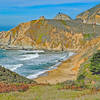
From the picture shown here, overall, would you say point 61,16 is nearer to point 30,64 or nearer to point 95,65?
point 30,64

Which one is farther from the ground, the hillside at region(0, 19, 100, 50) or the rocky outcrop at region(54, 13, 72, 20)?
the rocky outcrop at region(54, 13, 72, 20)

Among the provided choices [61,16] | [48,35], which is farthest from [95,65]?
[61,16]

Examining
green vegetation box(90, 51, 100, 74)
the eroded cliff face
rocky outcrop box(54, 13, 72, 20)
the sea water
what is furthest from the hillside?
green vegetation box(90, 51, 100, 74)

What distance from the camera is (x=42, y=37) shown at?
107688 mm

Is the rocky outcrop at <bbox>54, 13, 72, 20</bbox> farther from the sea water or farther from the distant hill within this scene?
the sea water

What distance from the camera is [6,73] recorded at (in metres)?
22.1

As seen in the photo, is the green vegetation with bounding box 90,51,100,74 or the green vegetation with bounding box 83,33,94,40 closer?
the green vegetation with bounding box 90,51,100,74

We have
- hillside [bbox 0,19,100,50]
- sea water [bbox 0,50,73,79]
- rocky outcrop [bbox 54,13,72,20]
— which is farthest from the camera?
rocky outcrop [bbox 54,13,72,20]

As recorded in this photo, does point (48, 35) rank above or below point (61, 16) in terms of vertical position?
below

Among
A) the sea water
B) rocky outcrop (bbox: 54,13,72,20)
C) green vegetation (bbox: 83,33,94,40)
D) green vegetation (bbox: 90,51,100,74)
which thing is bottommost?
the sea water

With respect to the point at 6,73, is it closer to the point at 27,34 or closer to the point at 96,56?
the point at 96,56

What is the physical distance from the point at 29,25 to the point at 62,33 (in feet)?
59.5

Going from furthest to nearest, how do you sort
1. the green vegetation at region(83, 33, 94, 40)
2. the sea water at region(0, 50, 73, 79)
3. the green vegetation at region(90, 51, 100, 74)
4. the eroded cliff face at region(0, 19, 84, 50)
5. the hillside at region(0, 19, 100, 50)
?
the hillside at region(0, 19, 100, 50) < the eroded cliff face at region(0, 19, 84, 50) < the green vegetation at region(83, 33, 94, 40) < the sea water at region(0, 50, 73, 79) < the green vegetation at region(90, 51, 100, 74)

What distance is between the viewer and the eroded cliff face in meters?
102
